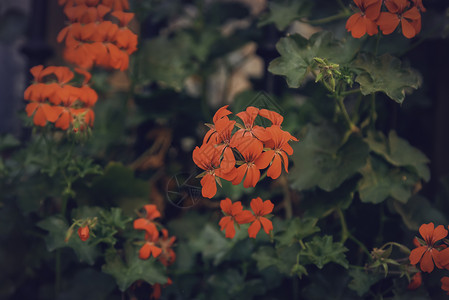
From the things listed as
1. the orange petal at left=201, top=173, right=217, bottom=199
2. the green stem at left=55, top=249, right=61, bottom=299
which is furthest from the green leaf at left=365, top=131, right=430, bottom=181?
the green stem at left=55, top=249, right=61, bottom=299

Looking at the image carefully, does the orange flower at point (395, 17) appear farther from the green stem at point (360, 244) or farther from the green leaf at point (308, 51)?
the green stem at point (360, 244)

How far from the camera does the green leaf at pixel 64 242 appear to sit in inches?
46.5

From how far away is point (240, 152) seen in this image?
0.94m

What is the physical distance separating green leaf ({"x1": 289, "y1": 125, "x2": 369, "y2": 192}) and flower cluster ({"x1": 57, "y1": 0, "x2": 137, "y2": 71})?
56cm

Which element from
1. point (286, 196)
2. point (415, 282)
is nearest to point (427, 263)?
point (415, 282)

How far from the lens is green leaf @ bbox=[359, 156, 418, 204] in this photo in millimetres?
1227

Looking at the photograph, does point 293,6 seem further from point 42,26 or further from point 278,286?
point 42,26

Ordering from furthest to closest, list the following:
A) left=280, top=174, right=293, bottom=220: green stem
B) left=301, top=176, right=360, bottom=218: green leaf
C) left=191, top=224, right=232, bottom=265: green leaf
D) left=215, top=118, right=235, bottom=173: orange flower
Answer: left=280, top=174, right=293, bottom=220: green stem < left=191, top=224, right=232, bottom=265: green leaf < left=301, top=176, right=360, bottom=218: green leaf < left=215, top=118, right=235, bottom=173: orange flower

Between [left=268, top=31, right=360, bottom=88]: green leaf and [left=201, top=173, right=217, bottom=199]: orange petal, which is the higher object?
[left=268, top=31, right=360, bottom=88]: green leaf

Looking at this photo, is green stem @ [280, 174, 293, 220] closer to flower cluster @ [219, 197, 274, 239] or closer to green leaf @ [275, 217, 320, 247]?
green leaf @ [275, 217, 320, 247]

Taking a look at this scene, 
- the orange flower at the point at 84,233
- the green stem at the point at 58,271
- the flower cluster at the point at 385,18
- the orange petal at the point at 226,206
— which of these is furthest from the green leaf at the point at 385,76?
the green stem at the point at 58,271

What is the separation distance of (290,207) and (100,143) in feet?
2.30

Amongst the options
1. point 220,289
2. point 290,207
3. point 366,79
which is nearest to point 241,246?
point 220,289

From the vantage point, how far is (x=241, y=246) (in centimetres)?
138
